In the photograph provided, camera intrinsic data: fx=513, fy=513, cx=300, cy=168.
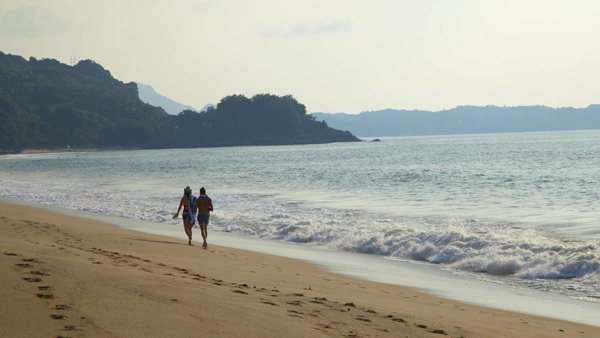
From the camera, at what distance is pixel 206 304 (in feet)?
20.3

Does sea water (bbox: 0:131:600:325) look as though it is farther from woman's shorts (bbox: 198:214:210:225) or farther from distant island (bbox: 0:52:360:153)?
distant island (bbox: 0:52:360:153)

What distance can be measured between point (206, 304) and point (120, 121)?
18114cm

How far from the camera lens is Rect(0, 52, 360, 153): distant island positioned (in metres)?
153

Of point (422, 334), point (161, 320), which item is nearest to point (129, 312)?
point (161, 320)

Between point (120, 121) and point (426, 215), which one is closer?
point (426, 215)

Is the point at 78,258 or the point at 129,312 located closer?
the point at 129,312

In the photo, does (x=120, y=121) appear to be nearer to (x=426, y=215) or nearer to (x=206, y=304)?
(x=426, y=215)

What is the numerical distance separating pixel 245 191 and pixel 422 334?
87.1 feet

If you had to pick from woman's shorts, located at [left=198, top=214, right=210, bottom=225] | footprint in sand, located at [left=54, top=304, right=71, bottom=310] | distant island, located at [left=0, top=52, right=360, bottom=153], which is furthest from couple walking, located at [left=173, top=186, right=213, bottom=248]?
distant island, located at [left=0, top=52, right=360, bottom=153]

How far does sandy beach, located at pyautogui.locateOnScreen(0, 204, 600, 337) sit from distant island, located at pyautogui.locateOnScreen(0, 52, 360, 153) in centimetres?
14743

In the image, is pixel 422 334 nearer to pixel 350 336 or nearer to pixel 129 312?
pixel 350 336

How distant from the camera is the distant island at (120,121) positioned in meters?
153

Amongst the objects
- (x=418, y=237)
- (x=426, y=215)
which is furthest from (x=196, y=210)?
(x=426, y=215)

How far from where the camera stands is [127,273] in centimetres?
760
